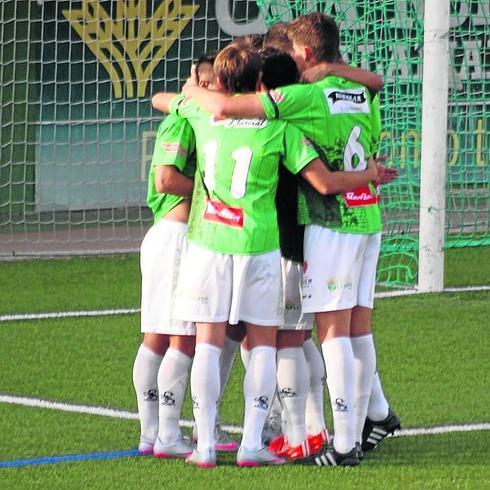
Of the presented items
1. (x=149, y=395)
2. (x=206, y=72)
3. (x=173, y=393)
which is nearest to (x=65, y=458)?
(x=149, y=395)

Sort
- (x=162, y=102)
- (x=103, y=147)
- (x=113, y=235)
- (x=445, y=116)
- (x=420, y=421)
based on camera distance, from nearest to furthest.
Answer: (x=162, y=102)
(x=420, y=421)
(x=445, y=116)
(x=113, y=235)
(x=103, y=147)

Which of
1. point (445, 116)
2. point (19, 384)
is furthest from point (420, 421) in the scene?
point (445, 116)

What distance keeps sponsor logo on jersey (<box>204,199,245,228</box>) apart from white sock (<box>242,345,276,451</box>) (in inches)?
19.0

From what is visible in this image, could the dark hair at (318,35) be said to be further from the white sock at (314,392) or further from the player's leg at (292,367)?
the white sock at (314,392)

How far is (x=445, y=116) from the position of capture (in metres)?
9.87

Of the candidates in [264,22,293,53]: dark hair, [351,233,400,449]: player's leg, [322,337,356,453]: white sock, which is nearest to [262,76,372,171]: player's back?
[264,22,293,53]: dark hair

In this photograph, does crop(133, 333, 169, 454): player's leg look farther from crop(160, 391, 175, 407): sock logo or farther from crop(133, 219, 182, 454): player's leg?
crop(160, 391, 175, 407): sock logo

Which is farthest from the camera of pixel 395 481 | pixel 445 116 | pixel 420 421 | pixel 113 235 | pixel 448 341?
pixel 113 235

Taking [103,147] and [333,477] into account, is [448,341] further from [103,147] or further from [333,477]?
[103,147]

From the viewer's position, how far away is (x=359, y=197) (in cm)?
594

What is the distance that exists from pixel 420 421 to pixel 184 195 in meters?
1.60

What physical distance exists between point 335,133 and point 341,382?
0.94m

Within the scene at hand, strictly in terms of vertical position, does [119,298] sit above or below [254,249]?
below

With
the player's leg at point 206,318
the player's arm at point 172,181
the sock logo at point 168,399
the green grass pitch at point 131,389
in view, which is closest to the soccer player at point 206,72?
the player's arm at point 172,181
